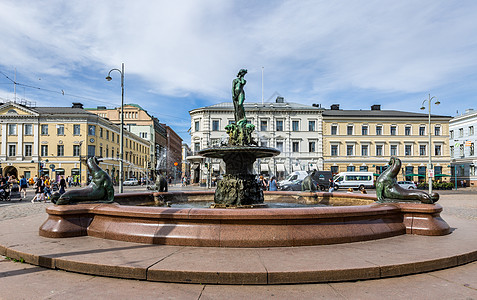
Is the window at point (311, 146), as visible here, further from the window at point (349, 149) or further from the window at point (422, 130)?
the window at point (422, 130)

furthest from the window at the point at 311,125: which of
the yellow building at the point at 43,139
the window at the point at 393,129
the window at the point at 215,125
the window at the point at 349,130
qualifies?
the yellow building at the point at 43,139

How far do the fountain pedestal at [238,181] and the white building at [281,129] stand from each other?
43.1m

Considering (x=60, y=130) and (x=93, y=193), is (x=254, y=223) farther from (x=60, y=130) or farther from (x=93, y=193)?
(x=60, y=130)

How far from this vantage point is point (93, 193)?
7.10 m

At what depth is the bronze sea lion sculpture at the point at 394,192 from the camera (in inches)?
275

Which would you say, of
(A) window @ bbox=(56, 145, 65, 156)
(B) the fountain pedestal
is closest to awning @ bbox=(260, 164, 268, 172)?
(A) window @ bbox=(56, 145, 65, 156)

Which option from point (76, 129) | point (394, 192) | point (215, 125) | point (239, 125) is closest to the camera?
point (394, 192)

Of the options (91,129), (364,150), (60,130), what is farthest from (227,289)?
(60,130)

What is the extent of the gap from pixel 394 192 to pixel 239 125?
15.3 ft

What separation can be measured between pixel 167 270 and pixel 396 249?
145 inches

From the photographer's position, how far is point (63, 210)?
20.8ft

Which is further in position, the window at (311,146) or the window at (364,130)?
the window at (364,130)

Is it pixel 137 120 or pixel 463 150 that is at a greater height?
pixel 137 120

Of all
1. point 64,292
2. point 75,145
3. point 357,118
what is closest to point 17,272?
point 64,292
